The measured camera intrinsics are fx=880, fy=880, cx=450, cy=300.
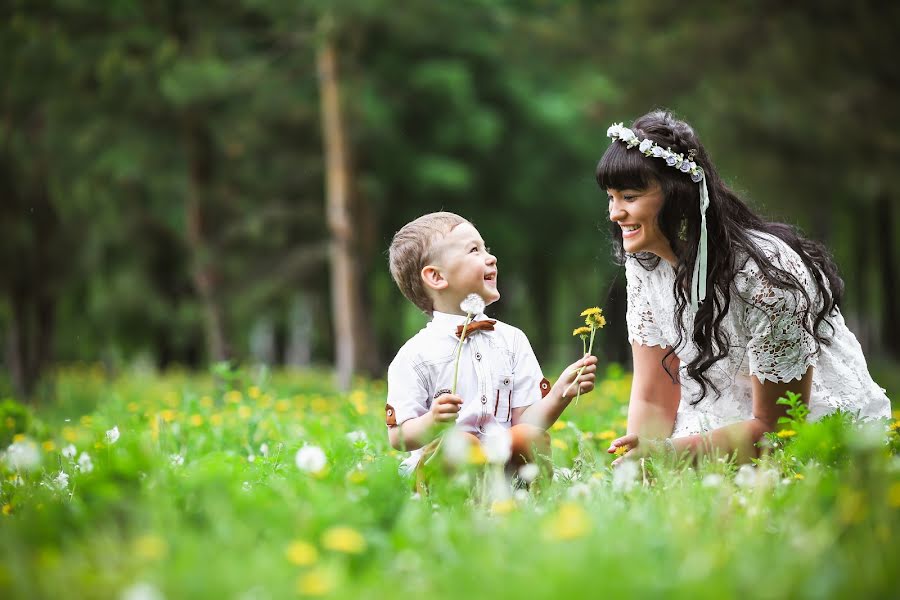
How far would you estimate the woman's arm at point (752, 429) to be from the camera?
3039 mm

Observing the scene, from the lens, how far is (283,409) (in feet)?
16.8

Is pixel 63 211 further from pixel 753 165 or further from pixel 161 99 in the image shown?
pixel 753 165

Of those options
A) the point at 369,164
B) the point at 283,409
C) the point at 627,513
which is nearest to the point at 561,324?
the point at 369,164

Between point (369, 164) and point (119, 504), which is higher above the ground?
point (369, 164)

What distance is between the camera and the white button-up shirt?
294cm

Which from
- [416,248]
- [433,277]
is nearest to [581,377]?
[433,277]

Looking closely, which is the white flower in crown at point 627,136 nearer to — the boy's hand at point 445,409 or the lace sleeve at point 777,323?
the lace sleeve at point 777,323

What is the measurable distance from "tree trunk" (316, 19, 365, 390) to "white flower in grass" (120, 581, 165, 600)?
815 cm

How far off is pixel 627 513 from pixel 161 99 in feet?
30.3

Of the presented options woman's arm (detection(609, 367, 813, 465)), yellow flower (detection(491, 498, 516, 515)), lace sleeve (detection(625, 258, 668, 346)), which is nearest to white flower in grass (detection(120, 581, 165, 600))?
yellow flower (detection(491, 498, 516, 515))

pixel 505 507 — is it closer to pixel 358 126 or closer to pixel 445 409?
pixel 445 409

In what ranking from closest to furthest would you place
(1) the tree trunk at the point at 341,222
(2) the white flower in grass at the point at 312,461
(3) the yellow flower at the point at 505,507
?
(3) the yellow flower at the point at 505,507 < (2) the white flower in grass at the point at 312,461 < (1) the tree trunk at the point at 341,222

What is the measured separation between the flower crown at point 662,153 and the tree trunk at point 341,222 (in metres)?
6.84

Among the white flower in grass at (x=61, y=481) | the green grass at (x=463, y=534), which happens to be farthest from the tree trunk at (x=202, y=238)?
the green grass at (x=463, y=534)
